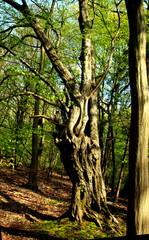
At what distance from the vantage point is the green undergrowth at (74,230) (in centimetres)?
455

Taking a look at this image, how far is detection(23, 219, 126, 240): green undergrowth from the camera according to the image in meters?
4.55

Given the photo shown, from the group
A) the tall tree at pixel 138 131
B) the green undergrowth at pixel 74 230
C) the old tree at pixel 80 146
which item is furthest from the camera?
the old tree at pixel 80 146

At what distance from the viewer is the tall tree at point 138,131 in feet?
9.76

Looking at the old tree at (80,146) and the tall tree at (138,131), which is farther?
the old tree at (80,146)

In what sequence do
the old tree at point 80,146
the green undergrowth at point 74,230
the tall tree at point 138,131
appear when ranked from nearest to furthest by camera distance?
the tall tree at point 138,131, the green undergrowth at point 74,230, the old tree at point 80,146

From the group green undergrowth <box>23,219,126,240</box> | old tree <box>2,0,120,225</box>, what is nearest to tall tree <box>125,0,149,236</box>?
green undergrowth <box>23,219,126,240</box>

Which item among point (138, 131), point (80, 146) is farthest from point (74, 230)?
point (138, 131)

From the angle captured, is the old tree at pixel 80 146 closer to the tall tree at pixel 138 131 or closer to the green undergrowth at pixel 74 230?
the green undergrowth at pixel 74 230

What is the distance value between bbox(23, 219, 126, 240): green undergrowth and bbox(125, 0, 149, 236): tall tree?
6.67 feet

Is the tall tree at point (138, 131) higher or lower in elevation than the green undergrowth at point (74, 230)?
higher

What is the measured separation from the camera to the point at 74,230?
4762 mm

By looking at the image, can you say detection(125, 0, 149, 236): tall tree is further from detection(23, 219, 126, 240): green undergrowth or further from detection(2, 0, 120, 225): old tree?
detection(2, 0, 120, 225): old tree

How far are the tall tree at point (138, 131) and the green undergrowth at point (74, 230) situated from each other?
2.03 meters

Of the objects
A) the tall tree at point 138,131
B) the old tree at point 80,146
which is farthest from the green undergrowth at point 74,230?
the tall tree at point 138,131
